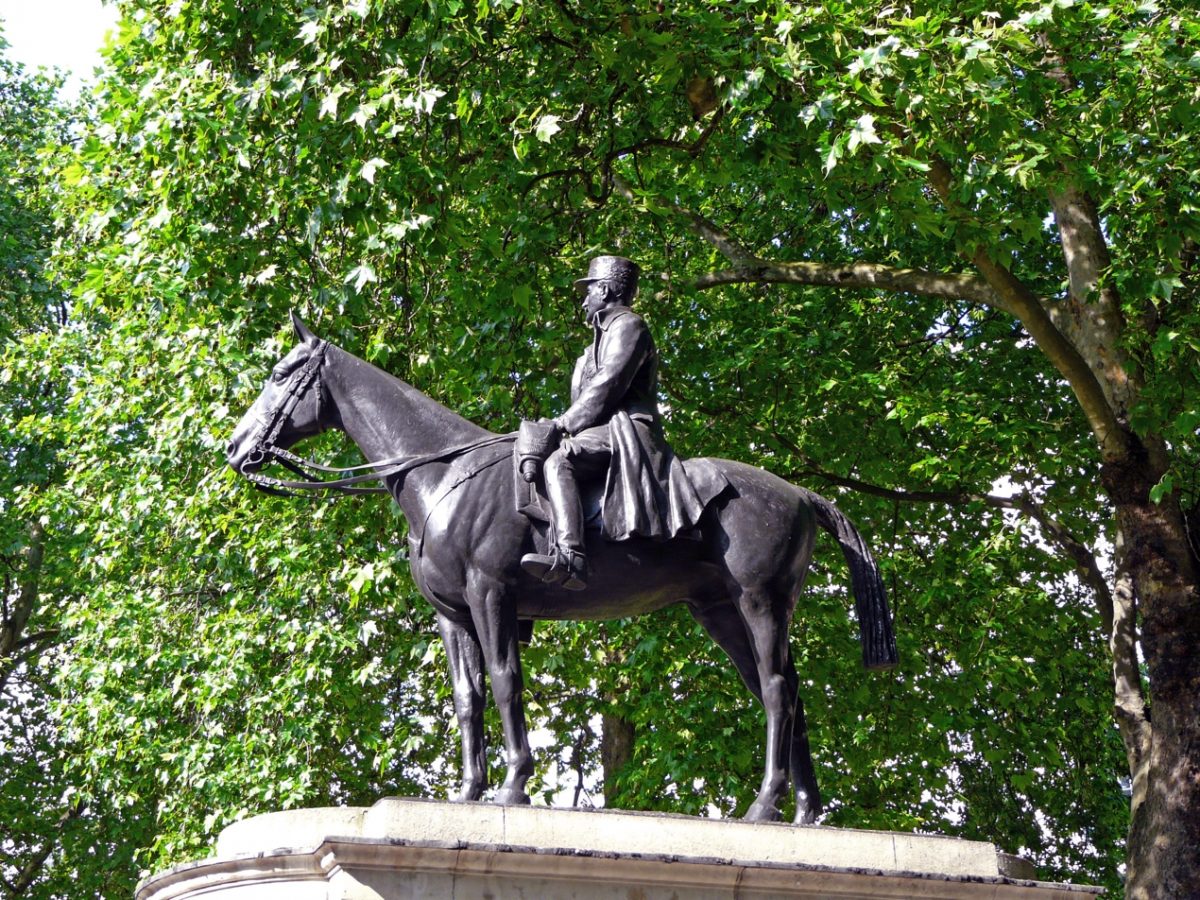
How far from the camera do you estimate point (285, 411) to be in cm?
807

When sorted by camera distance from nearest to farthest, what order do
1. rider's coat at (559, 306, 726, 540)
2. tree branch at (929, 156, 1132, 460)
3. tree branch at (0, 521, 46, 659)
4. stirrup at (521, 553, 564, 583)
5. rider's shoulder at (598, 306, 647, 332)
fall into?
stirrup at (521, 553, 564, 583) → rider's coat at (559, 306, 726, 540) → rider's shoulder at (598, 306, 647, 332) → tree branch at (929, 156, 1132, 460) → tree branch at (0, 521, 46, 659)

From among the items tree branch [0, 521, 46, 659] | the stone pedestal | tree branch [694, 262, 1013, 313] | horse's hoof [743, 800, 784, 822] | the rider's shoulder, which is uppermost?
tree branch [0, 521, 46, 659]

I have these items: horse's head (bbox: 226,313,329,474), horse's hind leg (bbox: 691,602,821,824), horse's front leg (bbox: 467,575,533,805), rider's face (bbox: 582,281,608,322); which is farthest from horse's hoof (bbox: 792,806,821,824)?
horse's head (bbox: 226,313,329,474)

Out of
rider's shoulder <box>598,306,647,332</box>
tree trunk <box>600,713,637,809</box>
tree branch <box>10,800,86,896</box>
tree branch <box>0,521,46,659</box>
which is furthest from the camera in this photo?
tree branch <box>0,521,46,659</box>

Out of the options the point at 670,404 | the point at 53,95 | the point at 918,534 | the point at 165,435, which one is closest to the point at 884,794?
the point at 918,534

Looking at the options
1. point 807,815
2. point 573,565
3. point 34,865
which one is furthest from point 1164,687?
point 34,865

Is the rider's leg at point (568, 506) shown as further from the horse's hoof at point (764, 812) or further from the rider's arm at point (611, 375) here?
the horse's hoof at point (764, 812)

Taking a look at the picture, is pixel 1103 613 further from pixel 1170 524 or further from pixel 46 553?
pixel 46 553

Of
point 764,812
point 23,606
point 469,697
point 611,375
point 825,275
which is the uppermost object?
point 23,606

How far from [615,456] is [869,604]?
5.02 ft

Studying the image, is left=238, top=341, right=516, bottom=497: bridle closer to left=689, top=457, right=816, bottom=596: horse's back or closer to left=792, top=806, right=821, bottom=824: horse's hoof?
left=689, top=457, right=816, bottom=596: horse's back

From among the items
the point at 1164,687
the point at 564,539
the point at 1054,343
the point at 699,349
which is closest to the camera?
the point at 564,539

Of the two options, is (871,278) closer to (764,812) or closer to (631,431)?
(631,431)

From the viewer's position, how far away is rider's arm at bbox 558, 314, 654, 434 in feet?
26.2
